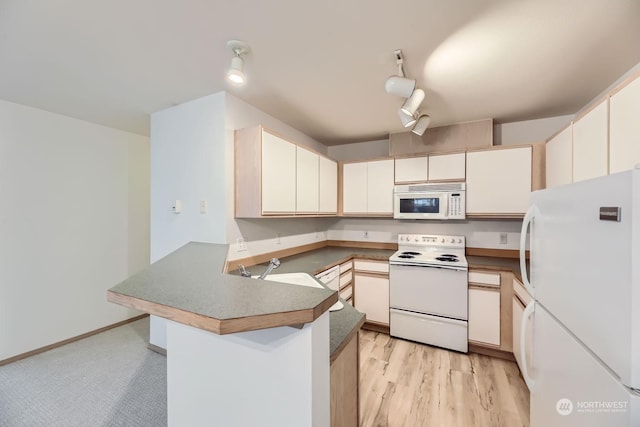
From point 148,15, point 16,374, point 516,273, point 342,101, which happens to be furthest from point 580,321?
point 16,374

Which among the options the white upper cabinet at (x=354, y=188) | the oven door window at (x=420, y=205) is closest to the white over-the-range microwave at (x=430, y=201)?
the oven door window at (x=420, y=205)

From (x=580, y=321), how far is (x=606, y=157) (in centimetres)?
112

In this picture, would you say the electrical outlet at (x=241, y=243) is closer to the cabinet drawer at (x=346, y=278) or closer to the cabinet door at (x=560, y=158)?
the cabinet drawer at (x=346, y=278)

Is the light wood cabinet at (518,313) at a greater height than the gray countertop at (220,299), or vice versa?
the gray countertop at (220,299)

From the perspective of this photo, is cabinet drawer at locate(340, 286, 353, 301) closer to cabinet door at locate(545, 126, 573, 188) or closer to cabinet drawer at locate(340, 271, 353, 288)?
cabinet drawer at locate(340, 271, 353, 288)

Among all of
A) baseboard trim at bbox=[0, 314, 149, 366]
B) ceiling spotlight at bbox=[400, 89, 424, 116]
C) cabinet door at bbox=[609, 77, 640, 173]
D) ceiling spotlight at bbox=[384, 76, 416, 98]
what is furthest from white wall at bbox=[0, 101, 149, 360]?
cabinet door at bbox=[609, 77, 640, 173]

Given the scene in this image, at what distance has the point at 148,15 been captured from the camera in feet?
4.09

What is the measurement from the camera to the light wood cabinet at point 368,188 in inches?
123

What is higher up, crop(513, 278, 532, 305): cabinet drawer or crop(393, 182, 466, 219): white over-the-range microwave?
crop(393, 182, 466, 219): white over-the-range microwave

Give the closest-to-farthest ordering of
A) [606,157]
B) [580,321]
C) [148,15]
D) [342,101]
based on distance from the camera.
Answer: [580,321] < [148,15] < [606,157] < [342,101]

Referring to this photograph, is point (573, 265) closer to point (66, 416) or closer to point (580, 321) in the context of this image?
point (580, 321)

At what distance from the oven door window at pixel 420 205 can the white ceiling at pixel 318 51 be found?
3.27ft

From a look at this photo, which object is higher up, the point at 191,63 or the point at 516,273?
the point at 191,63

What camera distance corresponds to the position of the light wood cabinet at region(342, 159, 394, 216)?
3115 mm
